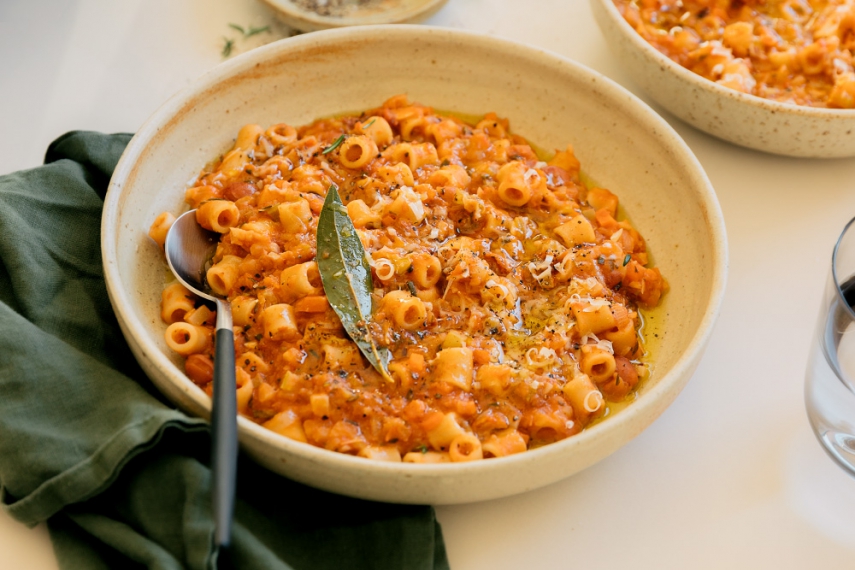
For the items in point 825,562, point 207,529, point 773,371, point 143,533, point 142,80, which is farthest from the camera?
point 142,80

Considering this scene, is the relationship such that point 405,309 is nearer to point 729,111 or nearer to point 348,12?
point 729,111

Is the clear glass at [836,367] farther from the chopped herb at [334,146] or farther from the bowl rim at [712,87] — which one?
the chopped herb at [334,146]

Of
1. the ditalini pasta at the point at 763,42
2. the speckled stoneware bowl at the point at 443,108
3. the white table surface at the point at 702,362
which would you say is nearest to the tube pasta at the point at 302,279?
the speckled stoneware bowl at the point at 443,108

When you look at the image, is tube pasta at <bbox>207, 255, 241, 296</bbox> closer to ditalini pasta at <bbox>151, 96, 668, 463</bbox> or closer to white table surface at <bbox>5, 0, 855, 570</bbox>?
ditalini pasta at <bbox>151, 96, 668, 463</bbox>

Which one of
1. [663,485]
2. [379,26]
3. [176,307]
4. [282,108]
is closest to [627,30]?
[379,26]

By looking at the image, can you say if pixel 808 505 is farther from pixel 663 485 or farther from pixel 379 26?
pixel 379 26
